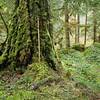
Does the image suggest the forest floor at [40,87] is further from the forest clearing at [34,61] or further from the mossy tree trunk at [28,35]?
the mossy tree trunk at [28,35]

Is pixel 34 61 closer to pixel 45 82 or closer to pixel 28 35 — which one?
pixel 28 35

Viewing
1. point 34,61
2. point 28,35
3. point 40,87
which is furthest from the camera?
point 28,35

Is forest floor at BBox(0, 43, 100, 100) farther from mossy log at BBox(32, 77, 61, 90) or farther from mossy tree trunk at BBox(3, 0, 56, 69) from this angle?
mossy tree trunk at BBox(3, 0, 56, 69)

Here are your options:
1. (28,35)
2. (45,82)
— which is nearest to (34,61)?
(28,35)

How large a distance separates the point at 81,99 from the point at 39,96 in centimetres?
128

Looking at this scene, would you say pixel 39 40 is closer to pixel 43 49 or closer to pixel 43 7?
pixel 43 49

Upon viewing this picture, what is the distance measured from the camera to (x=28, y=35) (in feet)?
28.2

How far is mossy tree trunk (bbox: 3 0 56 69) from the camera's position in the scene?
27.8 ft

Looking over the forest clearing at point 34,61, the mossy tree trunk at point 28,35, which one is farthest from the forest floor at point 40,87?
the mossy tree trunk at point 28,35

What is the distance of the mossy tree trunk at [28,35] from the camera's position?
8.48 m

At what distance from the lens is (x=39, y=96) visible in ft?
21.6

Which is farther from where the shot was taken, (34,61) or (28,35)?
(28,35)

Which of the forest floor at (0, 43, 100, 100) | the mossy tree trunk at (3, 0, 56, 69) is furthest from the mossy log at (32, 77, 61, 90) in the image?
the mossy tree trunk at (3, 0, 56, 69)

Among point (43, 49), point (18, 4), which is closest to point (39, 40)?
point (43, 49)
